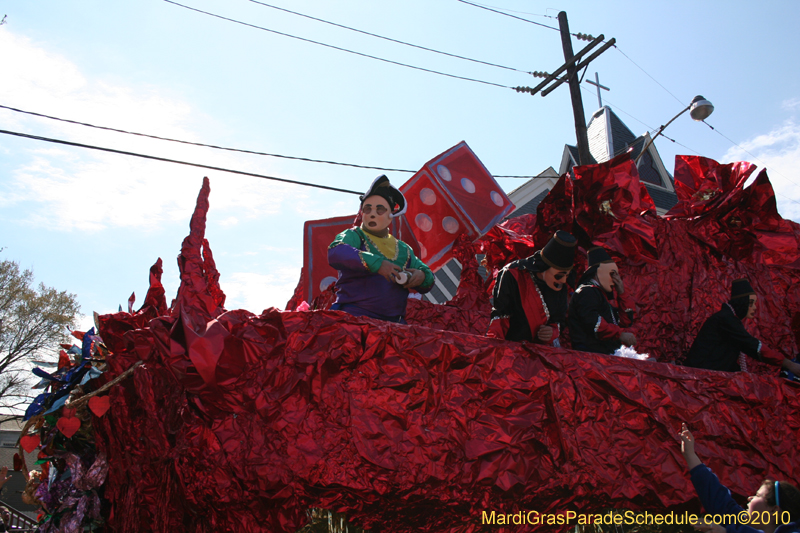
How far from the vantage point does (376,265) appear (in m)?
2.94

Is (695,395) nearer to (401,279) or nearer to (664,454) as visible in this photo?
(664,454)

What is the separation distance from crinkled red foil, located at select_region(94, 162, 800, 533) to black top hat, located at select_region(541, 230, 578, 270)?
48 centimetres

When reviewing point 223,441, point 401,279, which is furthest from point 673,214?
point 223,441

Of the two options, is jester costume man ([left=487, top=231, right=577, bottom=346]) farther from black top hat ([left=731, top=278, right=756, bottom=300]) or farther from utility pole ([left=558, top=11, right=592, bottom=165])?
utility pole ([left=558, top=11, right=592, bottom=165])

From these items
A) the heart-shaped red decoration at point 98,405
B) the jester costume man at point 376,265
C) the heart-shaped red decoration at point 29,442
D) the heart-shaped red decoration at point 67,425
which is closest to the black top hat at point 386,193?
the jester costume man at point 376,265

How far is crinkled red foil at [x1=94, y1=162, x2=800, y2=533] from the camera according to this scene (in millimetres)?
2268

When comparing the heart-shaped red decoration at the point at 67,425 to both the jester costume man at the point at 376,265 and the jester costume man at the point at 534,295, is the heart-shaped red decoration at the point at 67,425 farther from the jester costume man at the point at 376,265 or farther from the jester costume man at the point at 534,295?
the jester costume man at the point at 534,295

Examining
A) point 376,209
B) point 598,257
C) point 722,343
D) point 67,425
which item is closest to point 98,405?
point 67,425

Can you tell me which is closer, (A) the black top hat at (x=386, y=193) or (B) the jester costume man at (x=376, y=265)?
(B) the jester costume man at (x=376, y=265)

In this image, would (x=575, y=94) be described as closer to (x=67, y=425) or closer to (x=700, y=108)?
(x=700, y=108)

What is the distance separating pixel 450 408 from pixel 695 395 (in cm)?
148

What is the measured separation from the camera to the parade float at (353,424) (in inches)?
89.6

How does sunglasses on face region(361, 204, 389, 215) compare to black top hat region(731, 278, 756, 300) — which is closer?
sunglasses on face region(361, 204, 389, 215)

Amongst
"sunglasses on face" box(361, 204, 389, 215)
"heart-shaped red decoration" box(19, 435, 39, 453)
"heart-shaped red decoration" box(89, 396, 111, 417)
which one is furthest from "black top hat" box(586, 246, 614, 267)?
"heart-shaped red decoration" box(19, 435, 39, 453)
